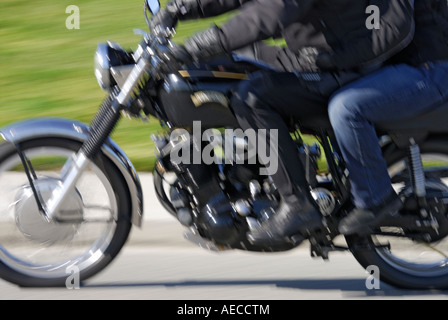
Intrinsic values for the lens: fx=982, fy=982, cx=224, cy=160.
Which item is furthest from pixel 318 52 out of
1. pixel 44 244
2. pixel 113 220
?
pixel 44 244

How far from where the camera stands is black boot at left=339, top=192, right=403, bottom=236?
418 centimetres

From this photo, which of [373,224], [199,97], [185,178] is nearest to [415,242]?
[373,224]

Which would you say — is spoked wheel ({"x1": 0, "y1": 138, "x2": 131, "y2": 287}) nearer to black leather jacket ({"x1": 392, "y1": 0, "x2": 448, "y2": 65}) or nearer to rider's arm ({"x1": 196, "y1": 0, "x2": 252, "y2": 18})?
rider's arm ({"x1": 196, "y1": 0, "x2": 252, "y2": 18})

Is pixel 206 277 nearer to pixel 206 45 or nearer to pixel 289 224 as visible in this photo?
pixel 289 224

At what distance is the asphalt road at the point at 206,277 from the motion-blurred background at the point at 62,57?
1.19 metres

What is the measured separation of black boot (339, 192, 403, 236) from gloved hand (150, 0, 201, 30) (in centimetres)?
110

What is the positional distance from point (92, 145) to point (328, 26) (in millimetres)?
1128

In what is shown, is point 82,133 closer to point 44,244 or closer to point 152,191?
point 44,244

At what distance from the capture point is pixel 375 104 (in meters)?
4.05

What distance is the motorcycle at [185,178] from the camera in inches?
163

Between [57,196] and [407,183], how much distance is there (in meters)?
1.54

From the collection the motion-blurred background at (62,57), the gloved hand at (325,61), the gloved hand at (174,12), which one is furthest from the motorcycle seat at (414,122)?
the motion-blurred background at (62,57)

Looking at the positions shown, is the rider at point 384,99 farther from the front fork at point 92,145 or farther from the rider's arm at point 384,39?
the front fork at point 92,145

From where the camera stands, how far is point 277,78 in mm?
4133
